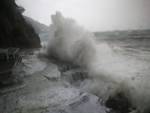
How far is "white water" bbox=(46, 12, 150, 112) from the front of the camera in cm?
563

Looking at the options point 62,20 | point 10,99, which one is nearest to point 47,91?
point 10,99

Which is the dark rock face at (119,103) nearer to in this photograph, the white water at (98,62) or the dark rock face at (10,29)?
the white water at (98,62)

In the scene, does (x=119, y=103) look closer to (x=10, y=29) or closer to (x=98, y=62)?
(x=98, y=62)

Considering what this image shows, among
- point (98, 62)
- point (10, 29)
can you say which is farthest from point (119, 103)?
point (10, 29)

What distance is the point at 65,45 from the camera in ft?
48.1

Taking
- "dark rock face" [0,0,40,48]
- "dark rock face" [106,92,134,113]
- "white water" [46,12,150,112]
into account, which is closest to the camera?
"dark rock face" [106,92,134,113]

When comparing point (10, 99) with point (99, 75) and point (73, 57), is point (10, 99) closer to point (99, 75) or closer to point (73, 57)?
point (99, 75)

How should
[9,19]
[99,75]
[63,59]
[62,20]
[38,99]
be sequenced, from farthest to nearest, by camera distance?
[9,19], [62,20], [63,59], [99,75], [38,99]

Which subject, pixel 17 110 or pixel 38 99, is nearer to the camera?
pixel 17 110

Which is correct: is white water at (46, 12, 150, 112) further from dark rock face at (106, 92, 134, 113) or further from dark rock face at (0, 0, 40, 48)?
dark rock face at (0, 0, 40, 48)

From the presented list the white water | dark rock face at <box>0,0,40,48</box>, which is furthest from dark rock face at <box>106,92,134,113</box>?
dark rock face at <box>0,0,40,48</box>

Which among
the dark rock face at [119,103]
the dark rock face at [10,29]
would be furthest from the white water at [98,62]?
the dark rock face at [10,29]

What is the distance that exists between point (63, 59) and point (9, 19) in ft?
42.6

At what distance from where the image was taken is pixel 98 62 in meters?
11.5
